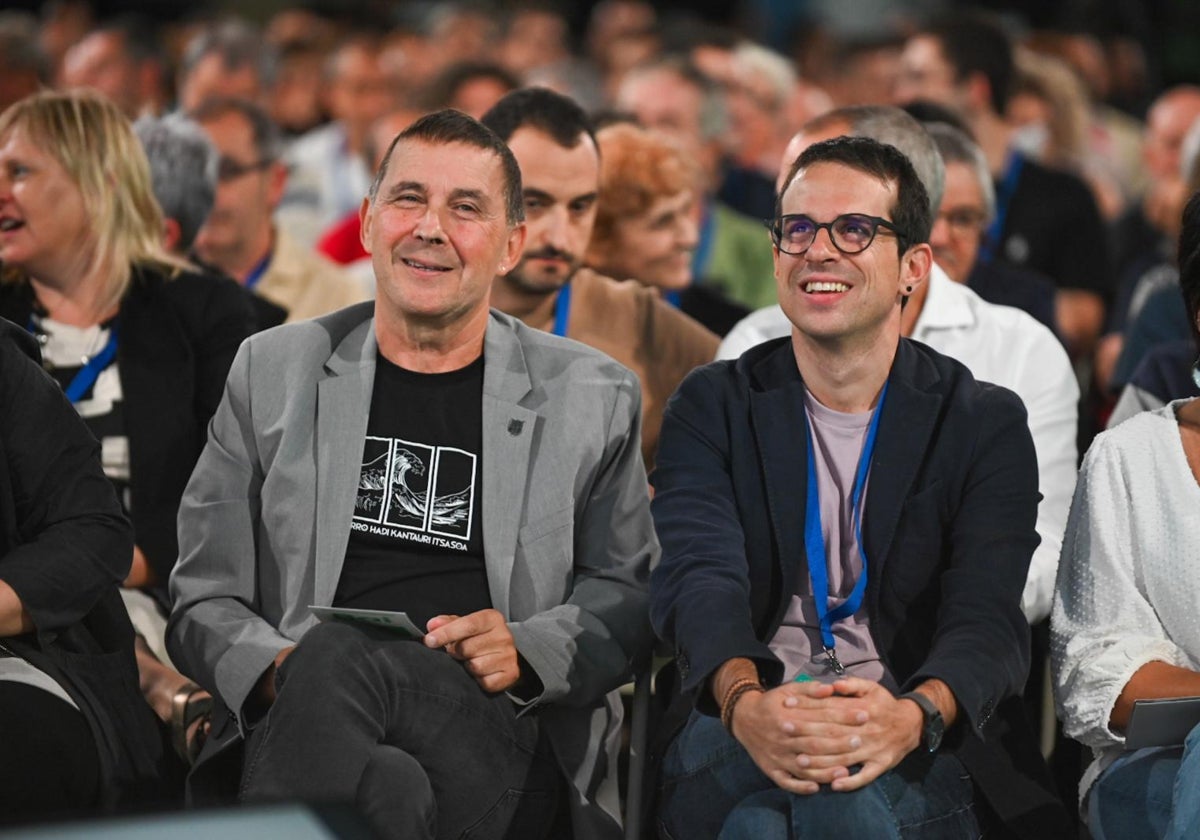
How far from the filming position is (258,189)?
18.7ft

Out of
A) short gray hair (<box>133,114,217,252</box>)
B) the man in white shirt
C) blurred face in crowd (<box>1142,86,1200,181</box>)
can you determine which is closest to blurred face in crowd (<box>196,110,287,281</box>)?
short gray hair (<box>133,114,217,252</box>)

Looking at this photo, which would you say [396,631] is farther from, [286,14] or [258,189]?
[286,14]

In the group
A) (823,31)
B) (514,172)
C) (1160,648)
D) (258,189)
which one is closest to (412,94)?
(258,189)

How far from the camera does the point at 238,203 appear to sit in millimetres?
5633

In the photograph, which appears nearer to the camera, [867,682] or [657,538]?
[867,682]

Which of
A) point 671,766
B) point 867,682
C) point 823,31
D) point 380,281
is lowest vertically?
point 671,766

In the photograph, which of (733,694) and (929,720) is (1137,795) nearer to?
(929,720)

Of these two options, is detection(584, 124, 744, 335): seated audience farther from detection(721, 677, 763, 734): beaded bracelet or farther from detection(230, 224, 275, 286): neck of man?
detection(721, 677, 763, 734): beaded bracelet

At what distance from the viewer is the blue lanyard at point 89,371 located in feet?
12.9

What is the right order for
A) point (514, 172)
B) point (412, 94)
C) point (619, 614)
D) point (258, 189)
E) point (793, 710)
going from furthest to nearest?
point (412, 94), point (258, 189), point (514, 172), point (619, 614), point (793, 710)

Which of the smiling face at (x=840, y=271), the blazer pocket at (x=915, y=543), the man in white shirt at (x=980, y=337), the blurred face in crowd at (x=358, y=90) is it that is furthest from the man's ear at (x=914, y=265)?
the blurred face in crowd at (x=358, y=90)

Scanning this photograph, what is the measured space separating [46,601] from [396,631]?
0.59 m

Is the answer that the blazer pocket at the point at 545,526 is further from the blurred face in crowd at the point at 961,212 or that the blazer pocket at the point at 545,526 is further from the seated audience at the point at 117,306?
the blurred face in crowd at the point at 961,212

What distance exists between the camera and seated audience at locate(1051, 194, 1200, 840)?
2994 mm
